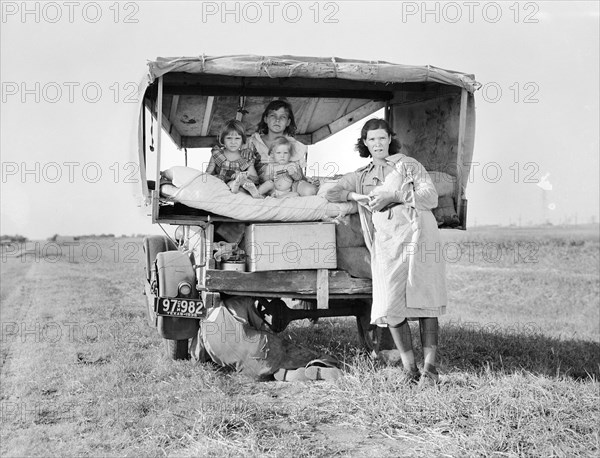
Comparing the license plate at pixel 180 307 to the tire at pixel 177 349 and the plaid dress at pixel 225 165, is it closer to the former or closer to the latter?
the tire at pixel 177 349

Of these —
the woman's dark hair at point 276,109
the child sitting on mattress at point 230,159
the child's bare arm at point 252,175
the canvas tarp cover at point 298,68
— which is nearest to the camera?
A: the canvas tarp cover at point 298,68

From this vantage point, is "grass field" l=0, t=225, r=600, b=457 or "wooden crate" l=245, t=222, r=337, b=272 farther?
"wooden crate" l=245, t=222, r=337, b=272

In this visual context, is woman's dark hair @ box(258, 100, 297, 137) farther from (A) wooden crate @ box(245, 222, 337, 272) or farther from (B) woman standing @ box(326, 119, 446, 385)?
(B) woman standing @ box(326, 119, 446, 385)

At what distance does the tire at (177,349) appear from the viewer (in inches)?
254

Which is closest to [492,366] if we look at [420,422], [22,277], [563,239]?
[420,422]

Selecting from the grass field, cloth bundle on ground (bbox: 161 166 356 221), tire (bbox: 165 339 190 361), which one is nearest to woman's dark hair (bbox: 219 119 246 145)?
cloth bundle on ground (bbox: 161 166 356 221)

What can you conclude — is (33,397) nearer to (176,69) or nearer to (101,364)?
(101,364)

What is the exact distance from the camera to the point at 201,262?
6.25m

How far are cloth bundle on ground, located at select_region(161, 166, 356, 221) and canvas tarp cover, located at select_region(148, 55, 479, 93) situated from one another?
0.88 meters

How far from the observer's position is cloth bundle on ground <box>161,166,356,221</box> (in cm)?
575

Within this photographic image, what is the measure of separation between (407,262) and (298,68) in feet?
6.03

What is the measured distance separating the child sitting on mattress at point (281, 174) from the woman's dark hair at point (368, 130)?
2.27 feet

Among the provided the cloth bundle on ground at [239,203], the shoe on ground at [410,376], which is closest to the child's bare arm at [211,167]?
the cloth bundle on ground at [239,203]

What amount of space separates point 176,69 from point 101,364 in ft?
9.39
